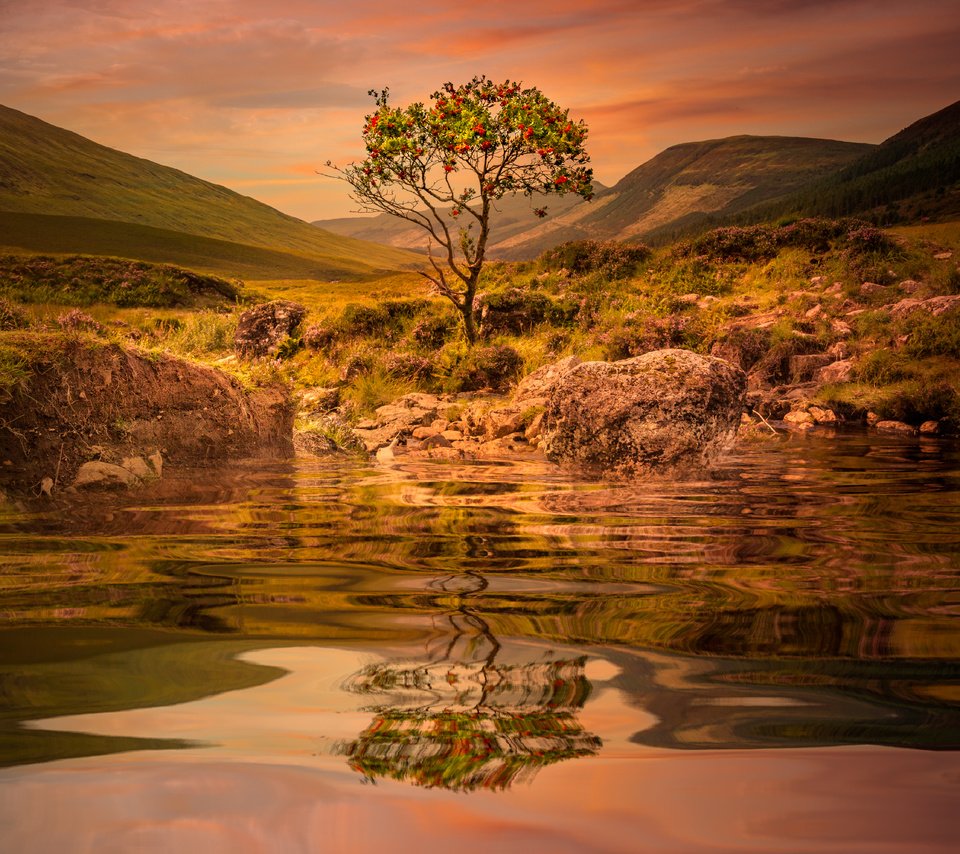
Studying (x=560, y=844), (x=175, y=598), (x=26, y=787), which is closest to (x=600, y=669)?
(x=560, y=844)

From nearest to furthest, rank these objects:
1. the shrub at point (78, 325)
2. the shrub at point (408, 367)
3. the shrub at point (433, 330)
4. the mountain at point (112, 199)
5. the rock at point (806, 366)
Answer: the shrub at point (78, 325)
the rock at point (806, 366)
the shrub at point (408, 367)
the shrub at point (433, 330)
the mountain at point (112, 199)

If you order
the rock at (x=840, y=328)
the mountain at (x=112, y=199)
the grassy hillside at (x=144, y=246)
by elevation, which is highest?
A: the mountain at (x=112, y=199)

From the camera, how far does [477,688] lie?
6.64ft

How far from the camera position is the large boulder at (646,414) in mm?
8109

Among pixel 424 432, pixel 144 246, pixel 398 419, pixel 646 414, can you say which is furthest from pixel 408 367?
pixel 144 246

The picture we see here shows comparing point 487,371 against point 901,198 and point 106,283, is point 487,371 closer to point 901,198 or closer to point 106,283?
point 106,283

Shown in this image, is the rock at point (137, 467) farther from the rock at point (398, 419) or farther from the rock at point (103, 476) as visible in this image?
the rock at point (398, 419)

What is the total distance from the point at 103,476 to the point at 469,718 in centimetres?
477

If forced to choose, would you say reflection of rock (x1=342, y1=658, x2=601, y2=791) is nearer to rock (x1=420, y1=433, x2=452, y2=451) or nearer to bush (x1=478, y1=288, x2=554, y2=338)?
rock (x1=420, y1=433, x2=452, y2=451)

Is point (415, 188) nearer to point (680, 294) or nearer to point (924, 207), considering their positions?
point (680, 294)

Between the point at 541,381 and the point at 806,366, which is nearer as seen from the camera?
the point at 541,381

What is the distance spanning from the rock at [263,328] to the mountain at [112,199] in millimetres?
90093

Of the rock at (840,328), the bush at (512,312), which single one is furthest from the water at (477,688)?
the bush at (512,312)

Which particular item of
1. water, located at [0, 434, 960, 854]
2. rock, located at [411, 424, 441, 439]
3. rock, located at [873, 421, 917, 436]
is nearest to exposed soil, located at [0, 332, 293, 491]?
water, located at [0, 434, 960, 854]
